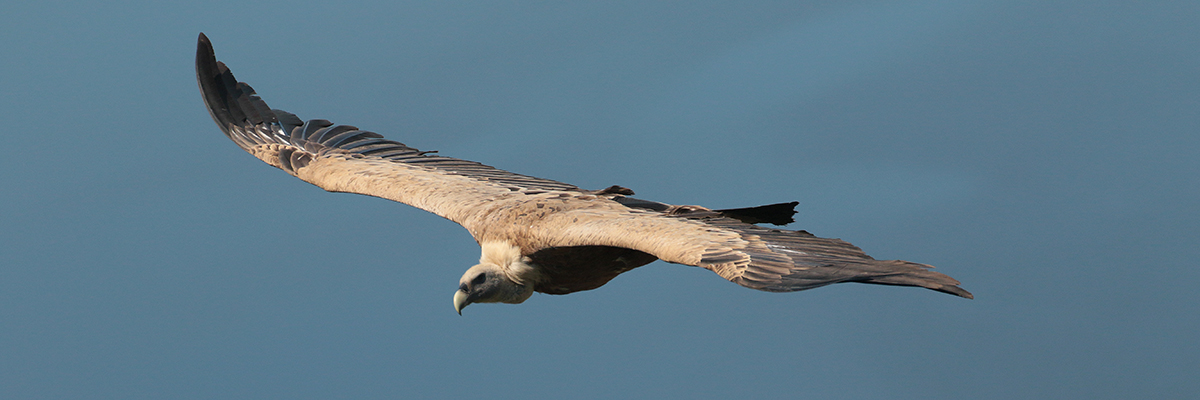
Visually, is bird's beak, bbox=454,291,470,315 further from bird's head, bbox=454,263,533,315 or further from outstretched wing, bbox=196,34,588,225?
outstretched wing, bbox=196,34,588,225

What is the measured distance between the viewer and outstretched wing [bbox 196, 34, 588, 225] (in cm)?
901

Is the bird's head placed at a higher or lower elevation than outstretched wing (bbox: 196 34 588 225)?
lower

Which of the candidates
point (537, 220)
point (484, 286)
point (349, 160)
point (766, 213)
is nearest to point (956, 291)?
point (766, 213)

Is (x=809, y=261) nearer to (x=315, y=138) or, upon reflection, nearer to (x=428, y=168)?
(x=428, y=168)

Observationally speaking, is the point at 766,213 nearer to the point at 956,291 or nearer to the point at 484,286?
the point at 484,286

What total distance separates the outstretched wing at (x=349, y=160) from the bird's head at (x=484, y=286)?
611 mm

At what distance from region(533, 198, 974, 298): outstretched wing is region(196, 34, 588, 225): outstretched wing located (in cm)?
131

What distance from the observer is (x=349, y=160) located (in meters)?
9.98

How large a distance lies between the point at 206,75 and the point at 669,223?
538 cm

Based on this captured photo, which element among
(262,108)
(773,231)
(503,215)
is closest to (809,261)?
(773,231)

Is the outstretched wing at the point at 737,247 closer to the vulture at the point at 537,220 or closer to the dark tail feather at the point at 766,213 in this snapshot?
the vulture at the point at 537,220

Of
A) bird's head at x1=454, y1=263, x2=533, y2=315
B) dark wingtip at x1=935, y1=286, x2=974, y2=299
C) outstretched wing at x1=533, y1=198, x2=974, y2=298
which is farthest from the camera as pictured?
bird's head at x1=454, y1=263, x2=533, y2=315

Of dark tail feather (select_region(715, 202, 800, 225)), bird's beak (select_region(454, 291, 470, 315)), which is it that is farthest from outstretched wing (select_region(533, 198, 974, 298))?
bird's beak (select_region(454, 291, 470, 315))

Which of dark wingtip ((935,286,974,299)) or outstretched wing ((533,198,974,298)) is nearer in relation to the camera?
dark wingtip ((935,286,974,299))
